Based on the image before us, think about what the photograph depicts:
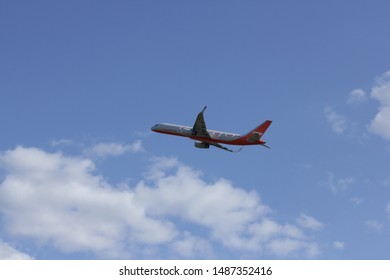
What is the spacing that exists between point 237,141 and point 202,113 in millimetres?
9906

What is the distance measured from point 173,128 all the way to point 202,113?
13126 millimetres

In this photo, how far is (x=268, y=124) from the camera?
359 feet

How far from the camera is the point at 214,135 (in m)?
112

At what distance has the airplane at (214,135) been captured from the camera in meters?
108

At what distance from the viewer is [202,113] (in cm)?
10644

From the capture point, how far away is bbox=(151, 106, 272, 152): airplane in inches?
4259
